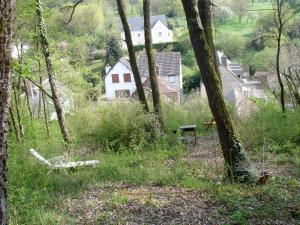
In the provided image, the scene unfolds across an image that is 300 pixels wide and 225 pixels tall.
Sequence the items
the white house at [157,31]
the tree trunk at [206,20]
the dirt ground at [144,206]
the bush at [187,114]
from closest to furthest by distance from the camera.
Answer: the dirt ground at [144,206] → the tree trunk at [206,20] → the bush at [187,114] → the white house at [157,31]

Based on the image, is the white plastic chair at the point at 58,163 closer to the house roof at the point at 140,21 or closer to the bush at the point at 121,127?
the bush at the point at 121,127

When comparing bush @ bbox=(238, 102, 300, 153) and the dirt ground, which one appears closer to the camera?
the dirt ground

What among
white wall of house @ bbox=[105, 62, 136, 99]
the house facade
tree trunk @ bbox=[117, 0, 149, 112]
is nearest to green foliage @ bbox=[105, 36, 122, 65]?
the house facade

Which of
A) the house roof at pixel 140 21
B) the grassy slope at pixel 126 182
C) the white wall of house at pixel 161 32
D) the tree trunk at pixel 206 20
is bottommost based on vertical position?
the grassy slope at pixel 126 182

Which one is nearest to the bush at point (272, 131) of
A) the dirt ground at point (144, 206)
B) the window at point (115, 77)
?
the dirt ground at point (144, 206)

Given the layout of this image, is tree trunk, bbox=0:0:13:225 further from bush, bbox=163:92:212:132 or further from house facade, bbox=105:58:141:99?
house facade, bbox=105:58:141:99

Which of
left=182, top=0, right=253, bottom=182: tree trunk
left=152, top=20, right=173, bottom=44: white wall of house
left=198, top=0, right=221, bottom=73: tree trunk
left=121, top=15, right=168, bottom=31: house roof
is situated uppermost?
left=121, top=15, right=168, bottom=31: house roof

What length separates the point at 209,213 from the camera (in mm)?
6215

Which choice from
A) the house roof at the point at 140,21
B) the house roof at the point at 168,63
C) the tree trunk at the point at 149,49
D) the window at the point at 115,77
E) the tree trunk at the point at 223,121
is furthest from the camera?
the house roof at the point at 140,21

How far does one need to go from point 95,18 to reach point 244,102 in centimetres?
5814

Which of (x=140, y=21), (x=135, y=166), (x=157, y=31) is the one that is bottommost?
(x=135, y=166)

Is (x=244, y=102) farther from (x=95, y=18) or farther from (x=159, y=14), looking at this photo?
(x=159, y=14)

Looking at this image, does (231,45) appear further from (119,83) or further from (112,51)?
(119,83)

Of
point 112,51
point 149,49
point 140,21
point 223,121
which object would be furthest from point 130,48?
point 140,21
